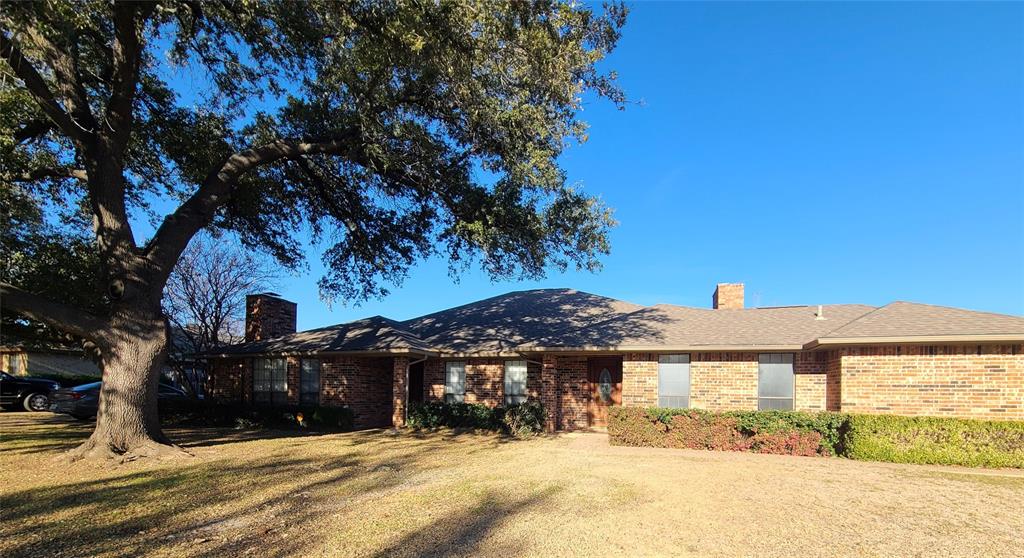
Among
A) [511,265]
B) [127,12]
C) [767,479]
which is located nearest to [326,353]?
[511,265]

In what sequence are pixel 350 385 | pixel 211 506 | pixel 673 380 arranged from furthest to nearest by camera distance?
pixel 350 385, pixel 673 380, pixel 211 506

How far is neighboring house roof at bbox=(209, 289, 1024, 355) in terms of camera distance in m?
11.9

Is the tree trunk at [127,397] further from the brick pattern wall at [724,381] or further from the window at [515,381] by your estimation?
the brick pattern wall at [724,381]

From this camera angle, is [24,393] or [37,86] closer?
[37,86]

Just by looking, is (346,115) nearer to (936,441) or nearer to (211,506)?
(211,506)

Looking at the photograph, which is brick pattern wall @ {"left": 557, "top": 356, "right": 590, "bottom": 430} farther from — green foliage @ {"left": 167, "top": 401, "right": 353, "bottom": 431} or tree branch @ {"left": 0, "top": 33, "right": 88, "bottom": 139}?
tree branch @ {"left": 0, "top": 33, "right": 88, "bottom": 139}

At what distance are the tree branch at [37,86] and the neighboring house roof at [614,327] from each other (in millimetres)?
8782

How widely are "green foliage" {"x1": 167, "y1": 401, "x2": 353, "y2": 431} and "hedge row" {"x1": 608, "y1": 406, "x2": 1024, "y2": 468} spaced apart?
8.14 metres

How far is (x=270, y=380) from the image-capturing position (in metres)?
18.9

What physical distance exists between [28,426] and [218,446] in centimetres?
733

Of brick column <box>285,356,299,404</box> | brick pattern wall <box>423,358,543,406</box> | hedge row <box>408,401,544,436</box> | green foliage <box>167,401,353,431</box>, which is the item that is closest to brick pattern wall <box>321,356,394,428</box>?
green foliage <box>167,401,353,431</box>

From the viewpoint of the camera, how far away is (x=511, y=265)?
12594 millimetres

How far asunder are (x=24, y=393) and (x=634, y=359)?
22.4 meters

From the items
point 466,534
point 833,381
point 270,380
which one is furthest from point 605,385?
point 270,380
